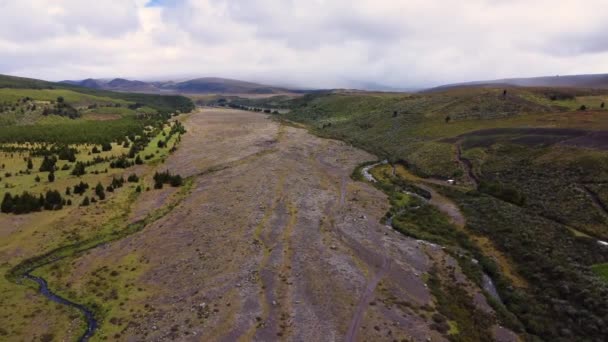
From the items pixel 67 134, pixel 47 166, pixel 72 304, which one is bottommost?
pixel 72 304

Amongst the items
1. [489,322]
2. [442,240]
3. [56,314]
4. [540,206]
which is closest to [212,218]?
[56,314]

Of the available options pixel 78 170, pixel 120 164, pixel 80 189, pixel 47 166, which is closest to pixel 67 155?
pixel 47 166

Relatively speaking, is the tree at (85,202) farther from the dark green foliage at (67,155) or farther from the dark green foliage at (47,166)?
the dark green foliage at (67,155)

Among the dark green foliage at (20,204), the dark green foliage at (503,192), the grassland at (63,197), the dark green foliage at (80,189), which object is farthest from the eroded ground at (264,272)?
the dark green foliage at (503,192)

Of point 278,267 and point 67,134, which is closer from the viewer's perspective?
point 278,267

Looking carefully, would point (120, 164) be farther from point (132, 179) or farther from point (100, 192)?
point (100, 192)

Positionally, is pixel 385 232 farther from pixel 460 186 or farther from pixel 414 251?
pixel 460 186
